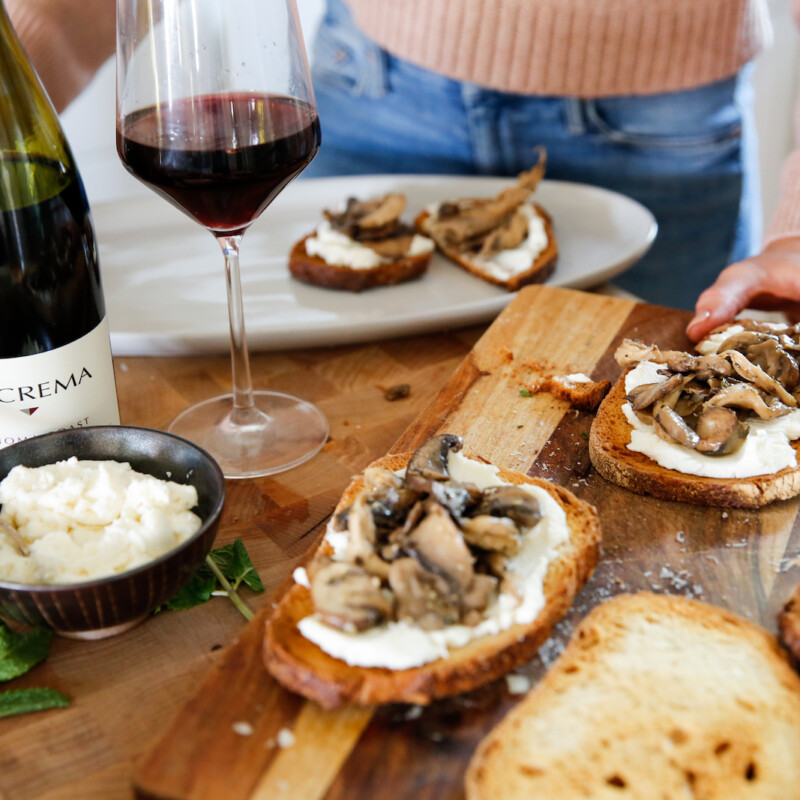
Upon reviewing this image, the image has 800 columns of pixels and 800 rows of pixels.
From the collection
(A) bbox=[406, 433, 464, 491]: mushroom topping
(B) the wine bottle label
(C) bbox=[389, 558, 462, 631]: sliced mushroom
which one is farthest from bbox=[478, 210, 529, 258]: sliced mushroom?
(C) bbox=[389, 558, 462, 631]: sliced mushroom

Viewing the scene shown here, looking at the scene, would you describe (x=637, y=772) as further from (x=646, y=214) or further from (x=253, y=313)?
(x=646, y=214)

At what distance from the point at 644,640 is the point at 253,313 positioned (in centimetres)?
153

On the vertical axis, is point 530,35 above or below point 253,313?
above

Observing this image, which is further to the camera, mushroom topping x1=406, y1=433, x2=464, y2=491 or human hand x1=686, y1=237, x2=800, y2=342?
human hand x1=686, y1=237, x2=800, y2=342

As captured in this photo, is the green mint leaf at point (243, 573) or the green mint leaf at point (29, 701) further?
the green mint leaf at point (243, 573)

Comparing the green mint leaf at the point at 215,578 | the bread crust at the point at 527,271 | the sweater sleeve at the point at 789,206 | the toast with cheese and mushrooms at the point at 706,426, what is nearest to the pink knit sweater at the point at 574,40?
the sweater sleeve at the point at 789,206

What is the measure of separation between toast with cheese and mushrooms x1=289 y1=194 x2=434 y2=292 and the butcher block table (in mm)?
306

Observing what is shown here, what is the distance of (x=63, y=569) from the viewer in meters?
1.36

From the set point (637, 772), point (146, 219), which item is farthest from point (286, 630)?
point (146, 219)

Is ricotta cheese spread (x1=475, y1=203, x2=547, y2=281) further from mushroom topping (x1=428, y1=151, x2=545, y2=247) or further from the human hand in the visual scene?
the human hand

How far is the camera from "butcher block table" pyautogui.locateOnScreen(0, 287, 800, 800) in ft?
3.85

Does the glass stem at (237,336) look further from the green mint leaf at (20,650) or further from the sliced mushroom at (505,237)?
the sliced mushroom at (505,237)

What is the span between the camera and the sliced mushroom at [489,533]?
1340mm

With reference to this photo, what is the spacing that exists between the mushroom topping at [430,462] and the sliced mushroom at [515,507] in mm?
93
